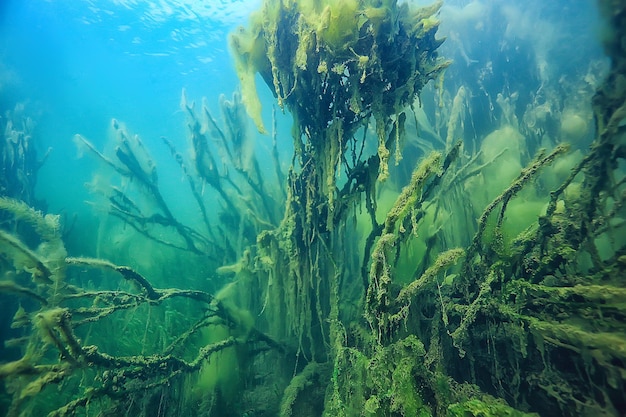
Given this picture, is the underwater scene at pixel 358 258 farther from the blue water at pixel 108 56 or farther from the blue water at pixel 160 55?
A: the blue water at pixel 108 56

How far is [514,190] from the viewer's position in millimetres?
1812

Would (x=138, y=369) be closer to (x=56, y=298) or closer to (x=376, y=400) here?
(x=56, y=298)

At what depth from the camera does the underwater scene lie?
1.66m

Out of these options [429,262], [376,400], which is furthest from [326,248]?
[376,400]

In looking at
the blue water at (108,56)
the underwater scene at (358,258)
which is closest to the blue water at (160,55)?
the blue water at (108,56)

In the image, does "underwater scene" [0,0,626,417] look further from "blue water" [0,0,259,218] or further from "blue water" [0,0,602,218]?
"blue water" [0,0,259,218]

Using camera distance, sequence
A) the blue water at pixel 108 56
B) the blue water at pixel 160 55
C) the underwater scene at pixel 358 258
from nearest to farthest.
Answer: the underwater scene at pixel 358 258
the blue water at pixel 160 55
the blue water at pixel 108 56

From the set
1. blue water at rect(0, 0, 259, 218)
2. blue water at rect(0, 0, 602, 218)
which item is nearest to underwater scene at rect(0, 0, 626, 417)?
blue water at rect(0, 0, 602, 218)

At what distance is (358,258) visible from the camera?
3859 mm

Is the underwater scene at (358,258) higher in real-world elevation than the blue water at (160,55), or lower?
lower

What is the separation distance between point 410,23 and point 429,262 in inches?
75.1

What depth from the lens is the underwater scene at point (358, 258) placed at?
5.46ft

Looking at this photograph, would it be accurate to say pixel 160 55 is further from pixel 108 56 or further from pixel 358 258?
pixel 358 258

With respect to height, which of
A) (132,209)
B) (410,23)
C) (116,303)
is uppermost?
(410,23)
